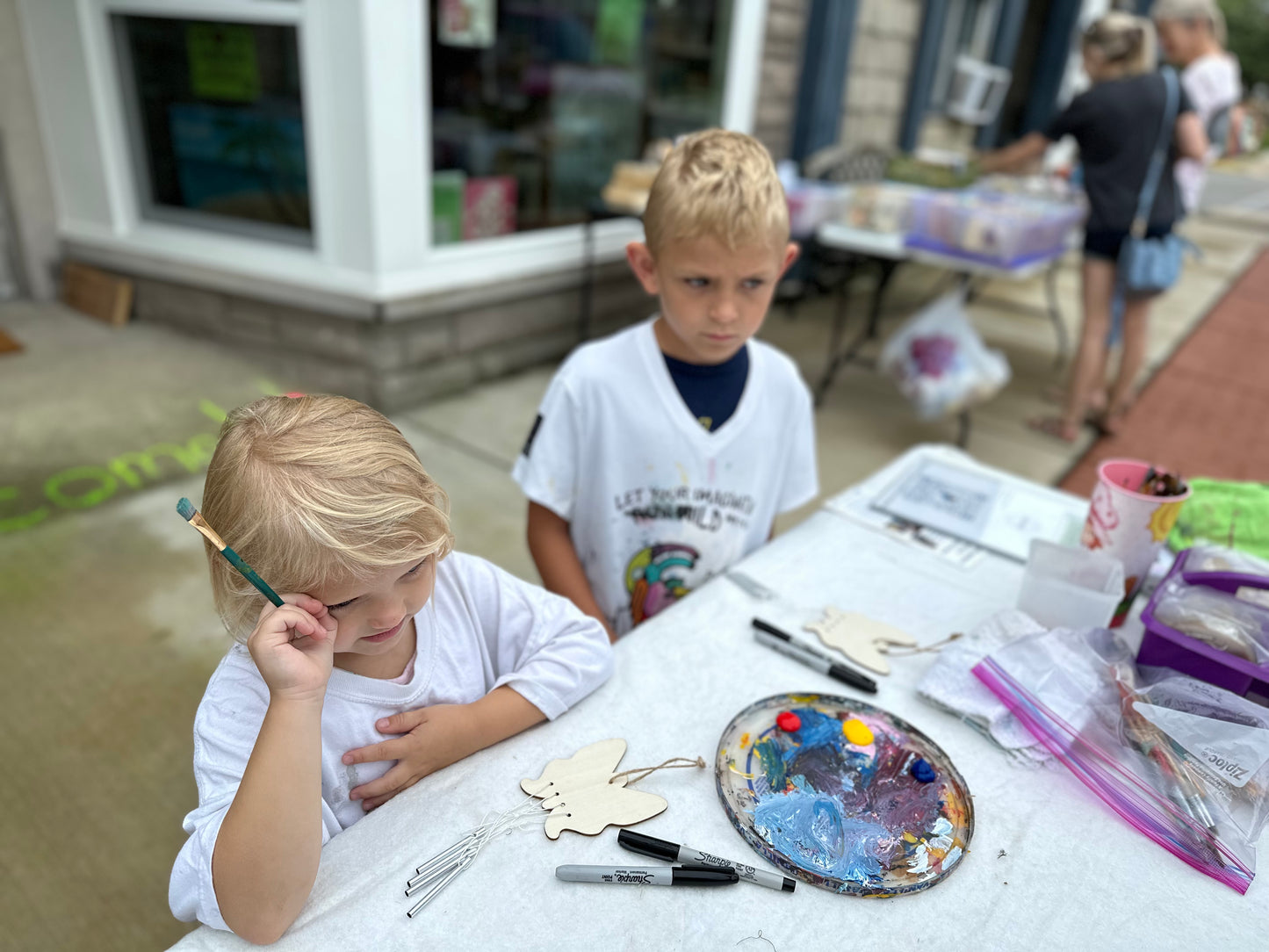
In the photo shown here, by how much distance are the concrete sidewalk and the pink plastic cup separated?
1.67 m

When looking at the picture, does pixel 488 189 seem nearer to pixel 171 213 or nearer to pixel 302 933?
pixel 171 213

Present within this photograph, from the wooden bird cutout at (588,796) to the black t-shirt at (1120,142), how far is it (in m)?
3.63

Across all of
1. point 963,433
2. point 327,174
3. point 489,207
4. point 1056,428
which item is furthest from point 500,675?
point 1056,428

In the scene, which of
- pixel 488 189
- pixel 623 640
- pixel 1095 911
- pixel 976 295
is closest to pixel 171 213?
pixel 488 189

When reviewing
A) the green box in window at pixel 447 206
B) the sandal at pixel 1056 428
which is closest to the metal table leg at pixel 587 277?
the green box in window at pixel 447 206

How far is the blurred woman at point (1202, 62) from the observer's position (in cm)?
401

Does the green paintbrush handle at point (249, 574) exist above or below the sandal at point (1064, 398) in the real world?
above

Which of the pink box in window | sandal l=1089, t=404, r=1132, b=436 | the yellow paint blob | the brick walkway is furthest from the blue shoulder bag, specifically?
the yellow paint blob

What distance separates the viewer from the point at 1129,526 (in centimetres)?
126

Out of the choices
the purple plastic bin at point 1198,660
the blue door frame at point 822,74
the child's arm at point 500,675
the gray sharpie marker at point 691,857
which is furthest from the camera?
the blue door frame at point 822,74

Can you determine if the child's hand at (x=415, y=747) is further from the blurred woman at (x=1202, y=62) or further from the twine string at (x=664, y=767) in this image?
the blurred woman at (x=1202, y=62)

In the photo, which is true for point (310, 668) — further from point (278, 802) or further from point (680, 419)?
point (680, 419)

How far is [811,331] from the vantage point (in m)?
5.37

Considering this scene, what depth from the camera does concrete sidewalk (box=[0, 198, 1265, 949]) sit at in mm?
1613
